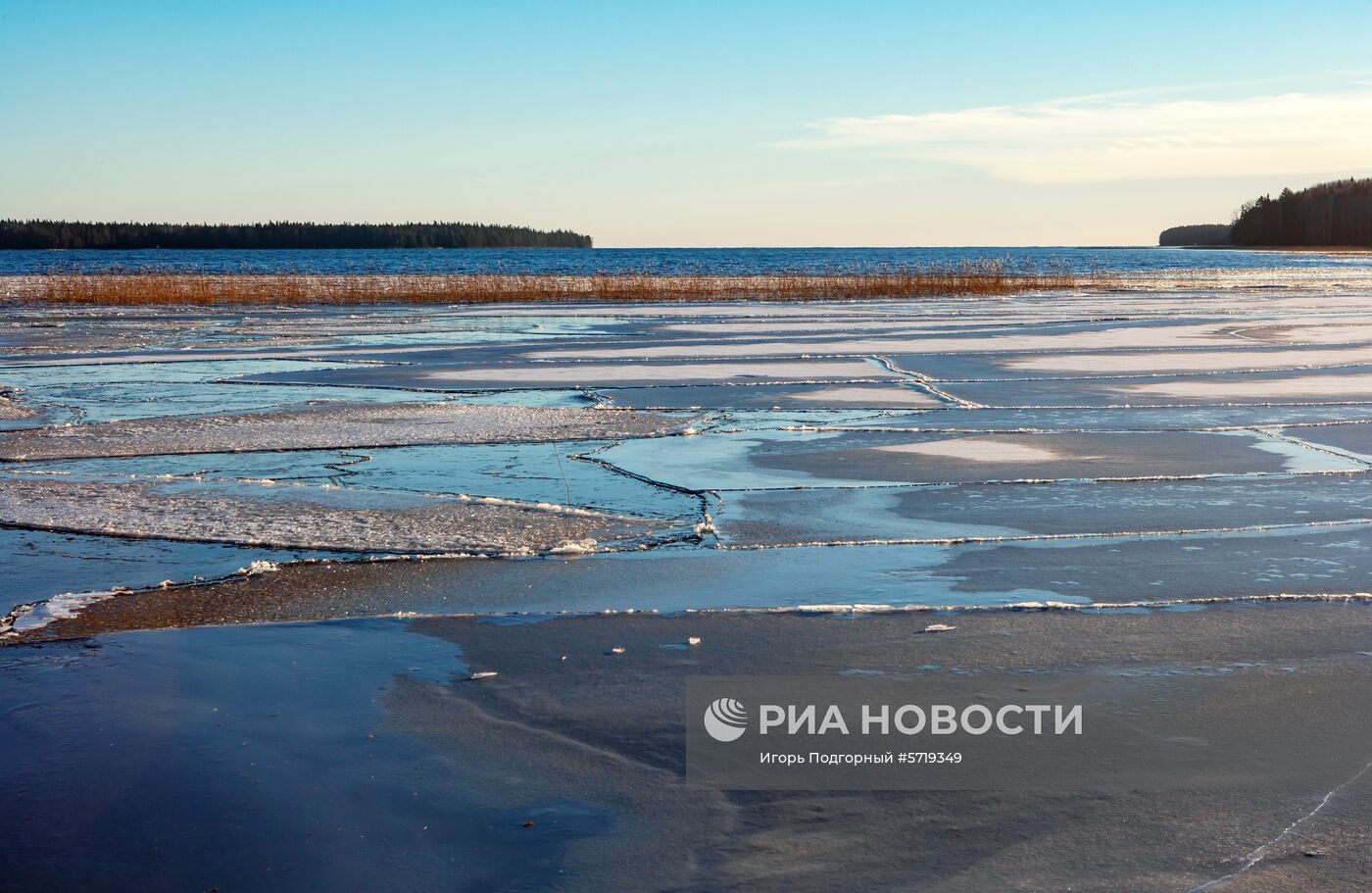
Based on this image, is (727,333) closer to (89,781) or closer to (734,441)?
(734,441)

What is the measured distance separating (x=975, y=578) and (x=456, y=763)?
302cm

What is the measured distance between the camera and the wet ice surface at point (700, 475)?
641 centimetres

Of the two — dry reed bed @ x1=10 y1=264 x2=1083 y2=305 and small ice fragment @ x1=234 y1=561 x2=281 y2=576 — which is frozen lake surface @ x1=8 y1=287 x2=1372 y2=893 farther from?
dry reed bed @ x1=10 y1=264 x2=1083 y2=305

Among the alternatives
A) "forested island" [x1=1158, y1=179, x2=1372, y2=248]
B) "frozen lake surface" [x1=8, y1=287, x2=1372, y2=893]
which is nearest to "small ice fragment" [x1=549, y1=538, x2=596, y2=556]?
"frozen lake surface" [x1=8, y1=287, x2=1372, y2=893]

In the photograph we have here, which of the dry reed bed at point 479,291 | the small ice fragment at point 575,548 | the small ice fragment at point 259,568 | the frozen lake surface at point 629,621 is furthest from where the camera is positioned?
the dry reed bed at point 479,291

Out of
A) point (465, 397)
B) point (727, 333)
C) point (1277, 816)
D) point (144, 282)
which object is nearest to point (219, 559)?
point (1277, 816)

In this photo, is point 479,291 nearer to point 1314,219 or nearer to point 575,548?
point 575,548

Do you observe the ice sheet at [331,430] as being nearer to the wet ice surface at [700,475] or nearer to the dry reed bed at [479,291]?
the wet ice surface at [700,475]

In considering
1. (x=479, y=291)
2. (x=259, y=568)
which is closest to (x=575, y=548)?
(x=259, y=568)

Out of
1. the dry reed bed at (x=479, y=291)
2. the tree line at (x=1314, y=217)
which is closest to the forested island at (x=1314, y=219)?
the tree line at (x=1314, y=217)

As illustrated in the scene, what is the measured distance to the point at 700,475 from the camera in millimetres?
9234

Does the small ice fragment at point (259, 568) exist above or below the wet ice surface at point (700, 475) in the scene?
below

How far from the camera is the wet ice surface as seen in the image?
641 centimetres

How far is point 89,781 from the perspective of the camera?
4.02 meters
